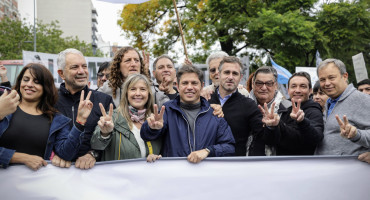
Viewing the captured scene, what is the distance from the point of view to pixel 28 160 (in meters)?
2.79

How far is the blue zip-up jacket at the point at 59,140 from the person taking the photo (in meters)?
2.75

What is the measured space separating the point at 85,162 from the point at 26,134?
47 centimetres

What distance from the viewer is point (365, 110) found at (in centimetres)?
314

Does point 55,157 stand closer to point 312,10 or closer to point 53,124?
point 53,124

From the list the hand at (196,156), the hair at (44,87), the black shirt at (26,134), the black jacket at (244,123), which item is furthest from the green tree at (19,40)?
the hand at (196,156)

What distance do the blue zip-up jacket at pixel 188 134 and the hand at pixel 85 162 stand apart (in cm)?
44

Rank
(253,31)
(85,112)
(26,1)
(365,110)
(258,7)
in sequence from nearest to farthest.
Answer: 1. (85,112)
2. (365,110)
3. (253,31)
4. (258,7)
5. (26,1)

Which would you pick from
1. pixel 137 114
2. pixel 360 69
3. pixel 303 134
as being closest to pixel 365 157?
pixel 303 134

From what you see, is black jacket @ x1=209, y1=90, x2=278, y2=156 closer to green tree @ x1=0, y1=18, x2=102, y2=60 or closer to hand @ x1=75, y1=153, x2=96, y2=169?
hand @ x1=75, y1=153, x2=96, y2=169

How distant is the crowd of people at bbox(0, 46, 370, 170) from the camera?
2855 mm

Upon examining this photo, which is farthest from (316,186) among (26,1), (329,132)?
(26,1)

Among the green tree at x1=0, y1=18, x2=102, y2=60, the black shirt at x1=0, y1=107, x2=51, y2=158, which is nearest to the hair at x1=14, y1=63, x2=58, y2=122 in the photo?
the black shirt at x1=0, y1=107, x2=51, y2=158

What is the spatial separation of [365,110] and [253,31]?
520 inches

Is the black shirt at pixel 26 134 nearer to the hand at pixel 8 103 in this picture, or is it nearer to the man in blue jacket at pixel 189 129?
the hand at pixel 8 103
